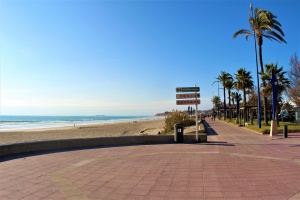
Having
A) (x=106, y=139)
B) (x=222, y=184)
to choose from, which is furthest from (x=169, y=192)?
(x=106, y=139)

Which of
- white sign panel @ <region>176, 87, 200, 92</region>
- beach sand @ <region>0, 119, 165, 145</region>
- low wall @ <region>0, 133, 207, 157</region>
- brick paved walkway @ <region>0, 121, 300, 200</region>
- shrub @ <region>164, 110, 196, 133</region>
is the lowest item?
beach sand @ <region>0, 119, 165, 145</region>

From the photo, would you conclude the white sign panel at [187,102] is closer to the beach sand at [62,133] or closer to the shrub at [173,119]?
the shrub at [173,119]

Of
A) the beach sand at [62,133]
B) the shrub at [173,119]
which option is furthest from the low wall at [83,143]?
the shrub at [173,119]

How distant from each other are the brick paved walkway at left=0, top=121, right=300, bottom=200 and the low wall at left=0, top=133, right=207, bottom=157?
3.78 ft

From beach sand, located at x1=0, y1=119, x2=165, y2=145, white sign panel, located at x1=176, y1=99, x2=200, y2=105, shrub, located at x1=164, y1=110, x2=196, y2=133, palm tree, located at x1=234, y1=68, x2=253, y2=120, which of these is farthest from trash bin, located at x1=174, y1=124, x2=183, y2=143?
palm tree, located at x1=234, y1=68, x2=253, y2=120

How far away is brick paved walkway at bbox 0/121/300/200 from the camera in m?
5.72

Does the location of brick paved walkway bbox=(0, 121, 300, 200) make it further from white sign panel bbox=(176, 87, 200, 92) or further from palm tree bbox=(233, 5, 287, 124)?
palm tree bbox=(233, 5, 287, 124)

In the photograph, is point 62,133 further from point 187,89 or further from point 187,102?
point 187,89

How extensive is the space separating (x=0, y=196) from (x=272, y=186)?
5.62 metres

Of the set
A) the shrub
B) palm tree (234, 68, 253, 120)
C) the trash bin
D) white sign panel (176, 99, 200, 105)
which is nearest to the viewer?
the trash bin

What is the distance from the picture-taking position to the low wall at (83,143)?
11109mm

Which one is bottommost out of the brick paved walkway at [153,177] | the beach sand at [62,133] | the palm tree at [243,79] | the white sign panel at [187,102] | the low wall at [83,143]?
the beach sand at [62,133]

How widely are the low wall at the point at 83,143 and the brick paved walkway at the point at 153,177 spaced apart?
3.78 ft

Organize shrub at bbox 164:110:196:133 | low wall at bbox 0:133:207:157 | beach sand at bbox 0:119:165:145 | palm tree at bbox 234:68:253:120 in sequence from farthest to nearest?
palm tree at bbox 234:68:253:120, beach sand at bbox 0:119:165:145, shrub at bbox 164:110:196:133, low wall at bbox 0:133:207:157
